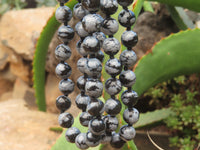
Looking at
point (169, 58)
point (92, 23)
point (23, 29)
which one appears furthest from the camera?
point (23, 29)

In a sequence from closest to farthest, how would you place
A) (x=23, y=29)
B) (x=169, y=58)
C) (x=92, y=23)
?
(x=92, y=23) < (x=169, y=58) < (x=23, y=29)

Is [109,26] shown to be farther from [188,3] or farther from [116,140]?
[188,3]

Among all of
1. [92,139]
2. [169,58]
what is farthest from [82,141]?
[169,58]

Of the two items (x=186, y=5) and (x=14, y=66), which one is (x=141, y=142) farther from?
(x=14, y=66)

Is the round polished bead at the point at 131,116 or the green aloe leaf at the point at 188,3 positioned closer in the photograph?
the round polished bead at the point at 131,116

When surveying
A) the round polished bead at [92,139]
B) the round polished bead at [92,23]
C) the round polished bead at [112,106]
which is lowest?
the round polished bead at [92,139]

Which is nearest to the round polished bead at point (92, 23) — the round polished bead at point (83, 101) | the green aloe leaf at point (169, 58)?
the round polished bead at point (83, 101)

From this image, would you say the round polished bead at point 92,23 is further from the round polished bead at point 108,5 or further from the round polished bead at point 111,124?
the round polished bead at point 111,124
